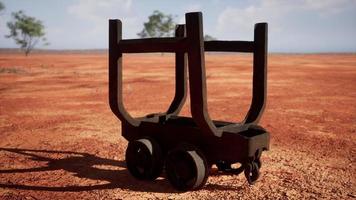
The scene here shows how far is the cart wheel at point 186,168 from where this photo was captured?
4.76 metres

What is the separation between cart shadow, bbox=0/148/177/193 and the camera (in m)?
5.22

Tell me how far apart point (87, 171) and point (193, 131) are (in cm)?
202

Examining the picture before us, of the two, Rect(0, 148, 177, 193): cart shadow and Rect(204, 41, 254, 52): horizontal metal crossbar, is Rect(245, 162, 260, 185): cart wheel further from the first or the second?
Rect(204, 41, 254, 52): horizontal metal crossbar

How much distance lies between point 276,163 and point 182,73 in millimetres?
2096

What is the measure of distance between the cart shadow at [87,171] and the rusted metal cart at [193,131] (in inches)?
7.0

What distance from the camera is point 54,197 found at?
4.92m

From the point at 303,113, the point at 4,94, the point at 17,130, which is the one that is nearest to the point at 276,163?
the point at 303,113

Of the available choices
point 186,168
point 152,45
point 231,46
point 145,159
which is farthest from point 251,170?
point 152,45

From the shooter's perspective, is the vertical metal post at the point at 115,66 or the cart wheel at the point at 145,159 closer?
the cart wheel at the point at 145,159

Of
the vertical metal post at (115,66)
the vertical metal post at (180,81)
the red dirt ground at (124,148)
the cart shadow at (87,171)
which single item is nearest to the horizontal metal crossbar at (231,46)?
the vertical metal post at (180,81)

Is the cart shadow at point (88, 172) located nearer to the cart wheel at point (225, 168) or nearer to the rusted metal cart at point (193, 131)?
the rusted metal cart at point (193, 131)

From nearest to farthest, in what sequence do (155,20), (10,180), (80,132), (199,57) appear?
(199,57) → (10,180) → (80,132) → (155,20)

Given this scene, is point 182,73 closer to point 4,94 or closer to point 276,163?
point 276,163

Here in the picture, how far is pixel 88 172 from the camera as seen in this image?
5.94m
